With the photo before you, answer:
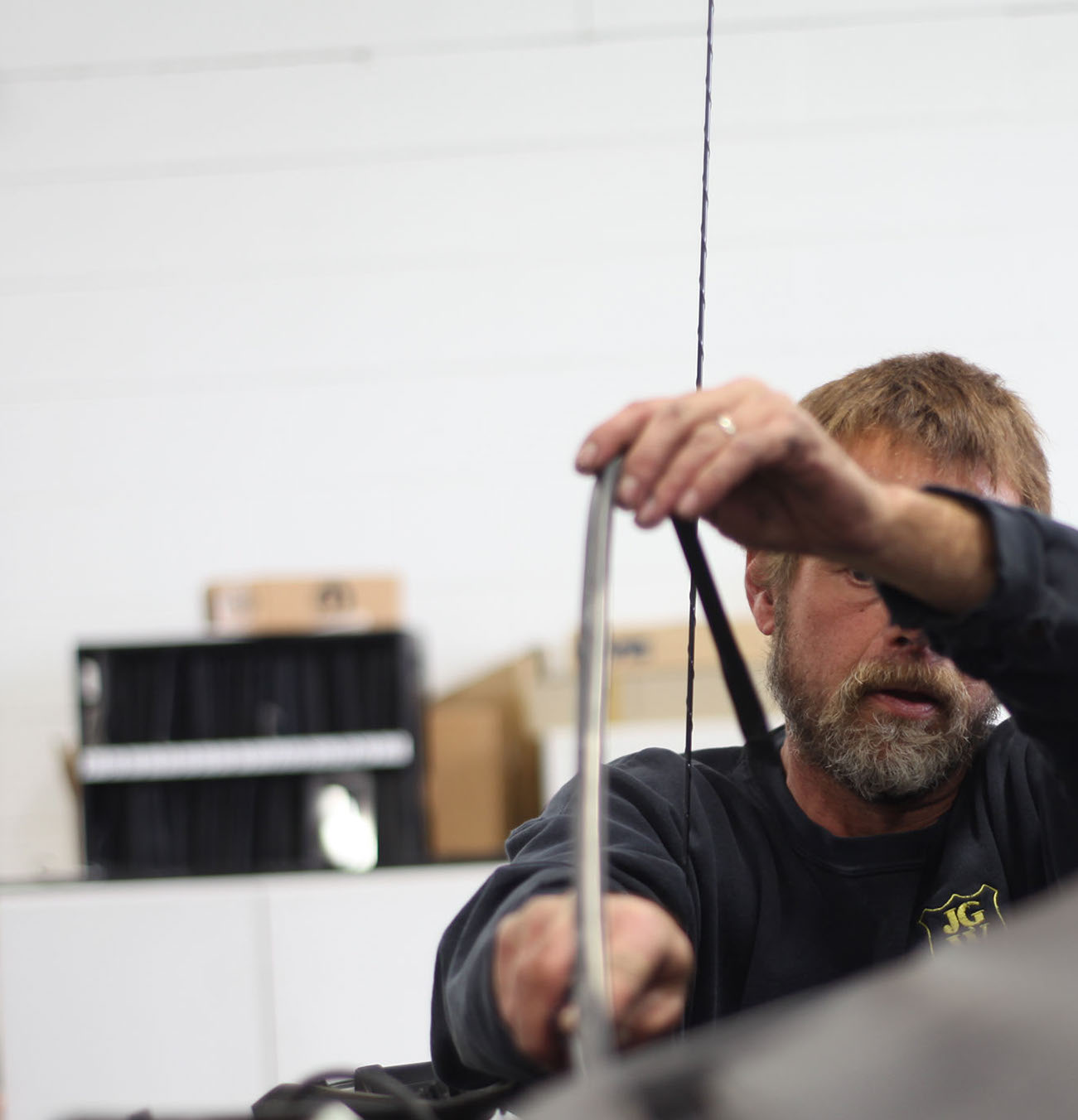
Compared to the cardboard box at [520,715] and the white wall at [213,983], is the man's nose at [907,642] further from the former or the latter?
the white wall at [213,983]

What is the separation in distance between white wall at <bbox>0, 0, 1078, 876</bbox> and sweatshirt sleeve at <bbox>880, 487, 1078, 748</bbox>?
5.70 ft

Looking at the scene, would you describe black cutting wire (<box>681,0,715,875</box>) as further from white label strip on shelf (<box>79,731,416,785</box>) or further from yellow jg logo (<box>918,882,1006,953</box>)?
white label strip on shelf (<box>79,731,416,785</box>)

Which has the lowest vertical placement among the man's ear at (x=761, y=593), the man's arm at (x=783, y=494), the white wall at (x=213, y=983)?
the white wall at (x=213, y=983)

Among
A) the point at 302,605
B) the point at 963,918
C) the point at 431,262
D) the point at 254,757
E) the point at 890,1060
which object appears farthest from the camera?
the point at 431,262

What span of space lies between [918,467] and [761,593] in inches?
6.4

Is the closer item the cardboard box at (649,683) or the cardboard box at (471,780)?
the cardboard box at (649,683)

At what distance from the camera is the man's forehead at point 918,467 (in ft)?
2.85

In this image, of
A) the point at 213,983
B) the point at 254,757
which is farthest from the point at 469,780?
the point at 213,983

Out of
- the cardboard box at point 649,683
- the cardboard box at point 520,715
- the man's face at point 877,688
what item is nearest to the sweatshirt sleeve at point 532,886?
the man's face at point 877,688

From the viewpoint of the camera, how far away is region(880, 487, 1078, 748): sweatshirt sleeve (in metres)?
A: 0.60

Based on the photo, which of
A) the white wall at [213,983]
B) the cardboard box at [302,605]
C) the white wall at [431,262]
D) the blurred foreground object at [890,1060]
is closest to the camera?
the blurred foreground object at [890,1060]

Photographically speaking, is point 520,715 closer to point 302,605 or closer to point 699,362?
point 302,605

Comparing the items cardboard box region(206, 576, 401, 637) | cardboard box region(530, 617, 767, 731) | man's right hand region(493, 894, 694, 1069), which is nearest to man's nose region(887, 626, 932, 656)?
man's right hand region(493, 894, 694, 1069)

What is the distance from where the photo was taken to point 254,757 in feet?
6.66
